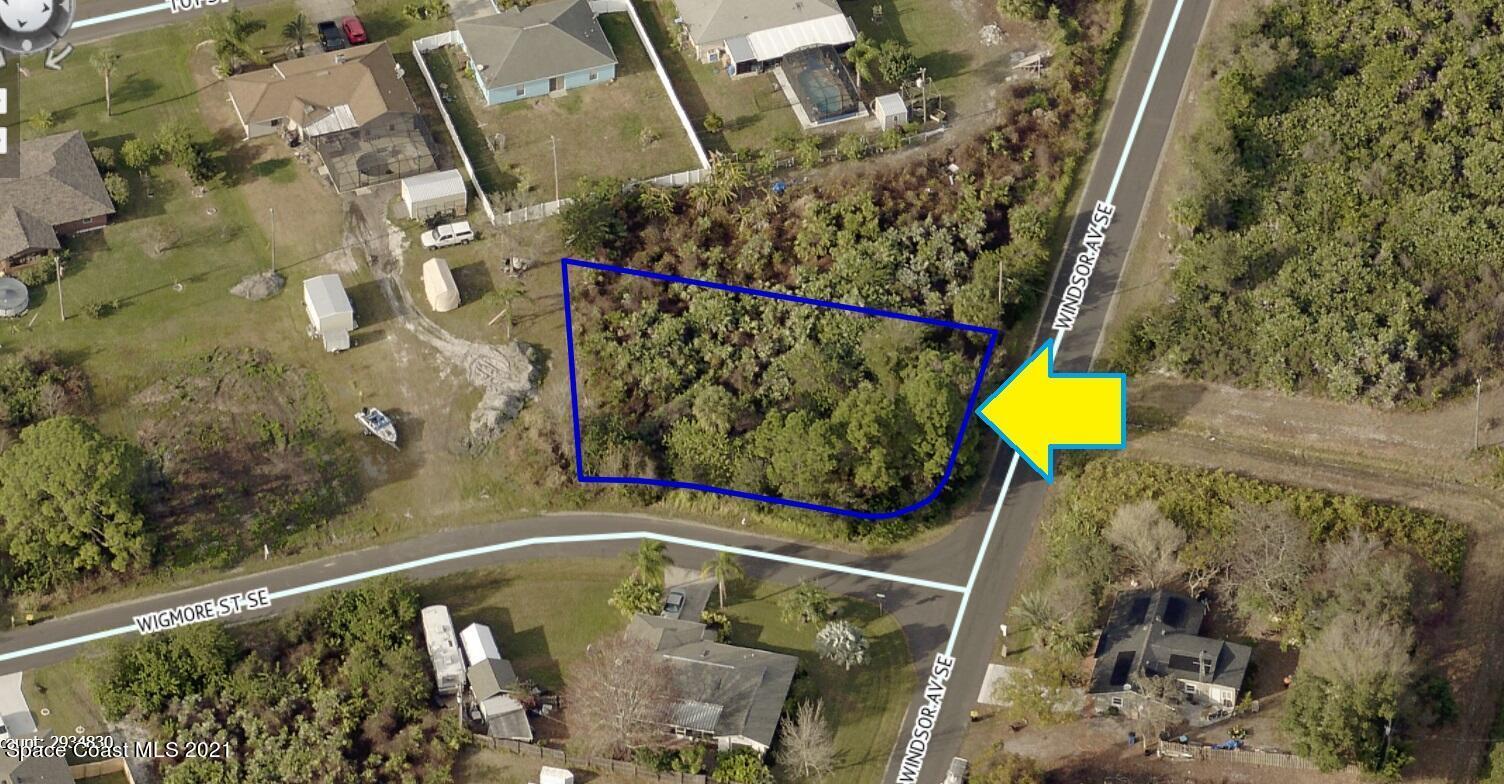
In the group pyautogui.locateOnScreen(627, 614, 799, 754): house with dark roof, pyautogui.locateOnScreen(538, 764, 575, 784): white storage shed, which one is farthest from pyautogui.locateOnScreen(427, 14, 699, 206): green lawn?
pyautogui.locateOnScreen(538, 764, 575, 784): white storage shed

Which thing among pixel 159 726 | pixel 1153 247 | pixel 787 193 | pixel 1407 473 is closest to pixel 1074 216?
pixel 1153 247

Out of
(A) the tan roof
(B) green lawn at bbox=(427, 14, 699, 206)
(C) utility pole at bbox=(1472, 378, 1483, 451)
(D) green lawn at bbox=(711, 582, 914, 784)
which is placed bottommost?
(D) green lawn at bbox=(711, 582, 914, 784)

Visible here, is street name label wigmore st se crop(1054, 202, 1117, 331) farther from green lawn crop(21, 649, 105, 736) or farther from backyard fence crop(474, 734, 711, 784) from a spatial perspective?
green lawn crop(21, 649, 105, 736)

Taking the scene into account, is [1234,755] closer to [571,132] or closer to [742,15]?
[571,132]

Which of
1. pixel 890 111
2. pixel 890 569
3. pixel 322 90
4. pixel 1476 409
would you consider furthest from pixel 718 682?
pixel 322 90

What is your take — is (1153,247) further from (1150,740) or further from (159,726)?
(159,726)

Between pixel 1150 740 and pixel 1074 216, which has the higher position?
pixel 1074 216
